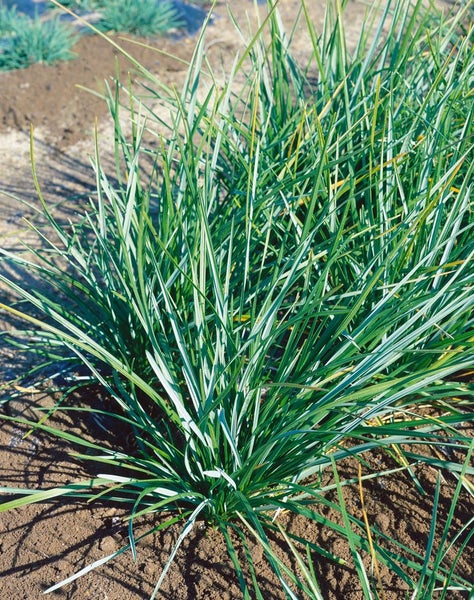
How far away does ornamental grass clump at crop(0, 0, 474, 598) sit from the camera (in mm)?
1840

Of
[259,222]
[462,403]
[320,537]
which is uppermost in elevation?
[259,222]

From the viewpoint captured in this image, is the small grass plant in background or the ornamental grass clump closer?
the ornamental grass clump

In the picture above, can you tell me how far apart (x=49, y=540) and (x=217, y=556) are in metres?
0.49

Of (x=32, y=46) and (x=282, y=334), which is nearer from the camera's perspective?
(x=282, y=334)

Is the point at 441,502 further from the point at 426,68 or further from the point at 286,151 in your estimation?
the point at 426,68

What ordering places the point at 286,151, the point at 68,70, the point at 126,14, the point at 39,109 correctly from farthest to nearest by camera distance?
the point at 126,14, the point at 68,70, the point at 39,109, the point at 286,151

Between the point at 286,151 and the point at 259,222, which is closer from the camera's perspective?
the point at 259,222

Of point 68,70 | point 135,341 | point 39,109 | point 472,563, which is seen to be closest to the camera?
point 472,563

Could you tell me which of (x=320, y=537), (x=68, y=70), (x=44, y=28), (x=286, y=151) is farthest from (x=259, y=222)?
(x=44, y=28)

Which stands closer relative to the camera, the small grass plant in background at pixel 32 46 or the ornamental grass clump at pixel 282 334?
the ornamental grass clump at pixel 282 334

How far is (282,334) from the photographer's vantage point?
2.27 meters

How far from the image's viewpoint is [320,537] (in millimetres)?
2016

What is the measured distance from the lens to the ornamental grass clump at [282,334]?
1840mm

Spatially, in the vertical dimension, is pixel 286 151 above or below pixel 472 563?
above
